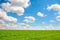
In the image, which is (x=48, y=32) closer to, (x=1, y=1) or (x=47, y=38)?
(x=47, y=38)

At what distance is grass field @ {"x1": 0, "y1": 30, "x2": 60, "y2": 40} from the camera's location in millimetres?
4625

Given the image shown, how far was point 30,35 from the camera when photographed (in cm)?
472

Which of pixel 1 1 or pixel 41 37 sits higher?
pixel 1 1

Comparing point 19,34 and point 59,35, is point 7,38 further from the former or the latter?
point 59,35

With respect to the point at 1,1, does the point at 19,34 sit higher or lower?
lower

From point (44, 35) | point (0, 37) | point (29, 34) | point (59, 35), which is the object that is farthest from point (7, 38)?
point (59, 35)

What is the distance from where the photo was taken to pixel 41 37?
463cm

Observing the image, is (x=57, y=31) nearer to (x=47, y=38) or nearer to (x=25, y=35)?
(x=47, y=38)

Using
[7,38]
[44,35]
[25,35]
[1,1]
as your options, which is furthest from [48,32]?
[1,1]

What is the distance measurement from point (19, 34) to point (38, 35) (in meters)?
0.51

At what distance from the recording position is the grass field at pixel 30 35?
4625 millimetres

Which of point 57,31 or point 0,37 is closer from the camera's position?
point 0,37

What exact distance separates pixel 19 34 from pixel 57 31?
3.62 feet

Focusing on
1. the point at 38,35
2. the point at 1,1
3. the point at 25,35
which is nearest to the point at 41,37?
the point at 38,35
